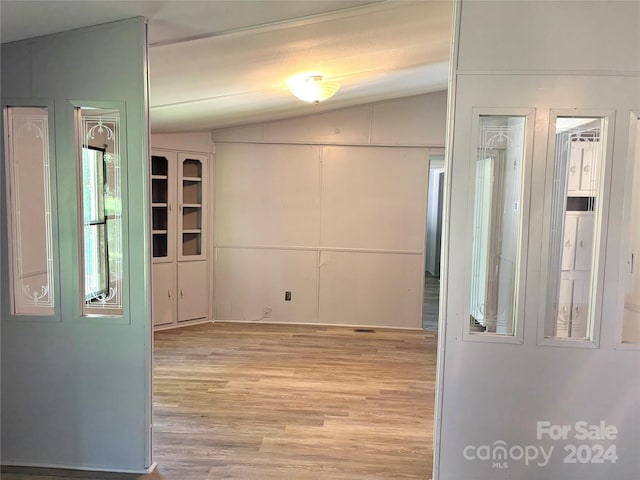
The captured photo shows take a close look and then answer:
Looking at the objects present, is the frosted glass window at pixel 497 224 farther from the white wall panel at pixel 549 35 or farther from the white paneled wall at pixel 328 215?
the white paneled wall at pixel 328 215

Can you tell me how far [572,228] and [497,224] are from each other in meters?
0.36

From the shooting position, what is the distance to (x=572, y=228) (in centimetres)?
218

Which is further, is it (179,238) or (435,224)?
(435,224)

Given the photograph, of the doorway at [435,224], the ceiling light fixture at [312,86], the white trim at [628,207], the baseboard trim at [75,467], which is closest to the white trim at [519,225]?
the white trim at [628,207]

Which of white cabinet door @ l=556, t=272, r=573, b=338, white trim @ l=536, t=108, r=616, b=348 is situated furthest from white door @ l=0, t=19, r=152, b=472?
white cabinet door @ l=556, t=272, r=573, b=338

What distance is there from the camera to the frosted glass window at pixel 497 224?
2084 mm

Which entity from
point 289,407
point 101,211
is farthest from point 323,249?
point 101,211

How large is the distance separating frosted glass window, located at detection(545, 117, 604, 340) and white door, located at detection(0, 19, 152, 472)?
2046 mm

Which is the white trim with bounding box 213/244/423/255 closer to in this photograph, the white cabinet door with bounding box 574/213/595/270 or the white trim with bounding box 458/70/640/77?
the white cabinet door with bounding box 574/213/595/270

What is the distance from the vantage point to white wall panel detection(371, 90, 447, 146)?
16.9 feet

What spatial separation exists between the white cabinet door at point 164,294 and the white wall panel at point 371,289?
177 cm

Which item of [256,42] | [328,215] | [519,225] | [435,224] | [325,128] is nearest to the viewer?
[519,225]

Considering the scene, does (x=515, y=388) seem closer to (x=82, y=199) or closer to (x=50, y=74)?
(x=82, y=199)

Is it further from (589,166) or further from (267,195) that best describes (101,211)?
(267,195)
